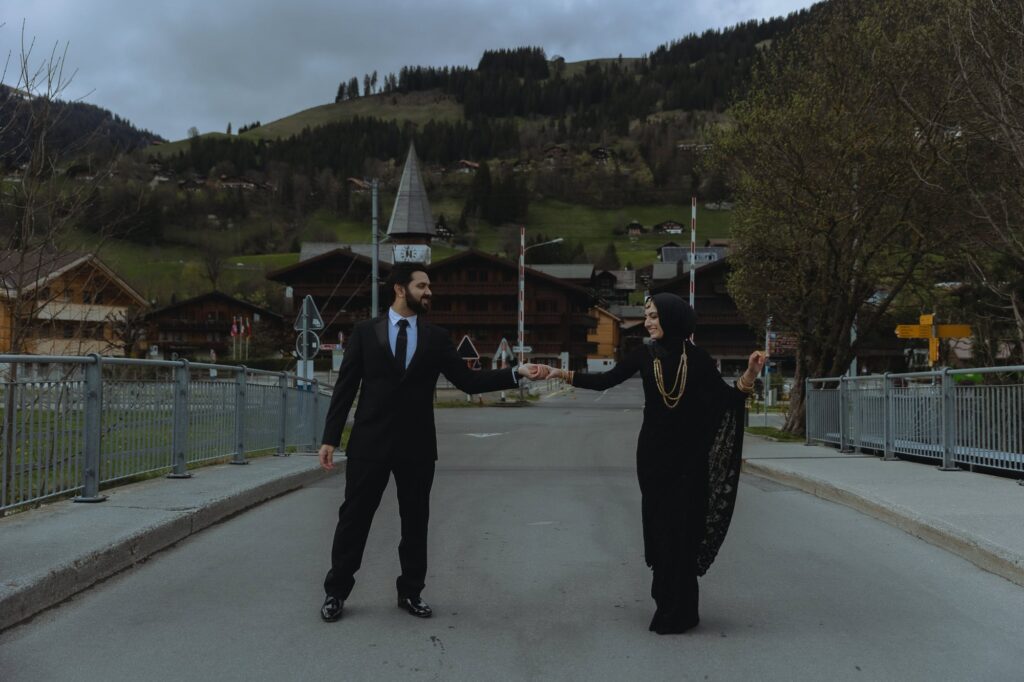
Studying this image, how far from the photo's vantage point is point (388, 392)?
17.4ft

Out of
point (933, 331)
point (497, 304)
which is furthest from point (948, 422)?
point (497, 304)

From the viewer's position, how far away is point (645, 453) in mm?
5285

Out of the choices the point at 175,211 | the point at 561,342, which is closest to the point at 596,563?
the point at 561,342

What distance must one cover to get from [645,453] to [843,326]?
19683 millimetres

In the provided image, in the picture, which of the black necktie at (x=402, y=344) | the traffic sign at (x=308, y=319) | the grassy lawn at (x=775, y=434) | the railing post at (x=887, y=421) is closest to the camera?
the black necktie at (x=402, y=344)

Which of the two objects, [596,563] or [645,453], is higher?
[645,453]

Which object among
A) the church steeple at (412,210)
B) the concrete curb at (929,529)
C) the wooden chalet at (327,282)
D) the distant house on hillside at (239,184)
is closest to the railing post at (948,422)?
the concrete curb at (929,529)

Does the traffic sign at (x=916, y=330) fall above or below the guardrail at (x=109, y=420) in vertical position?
above

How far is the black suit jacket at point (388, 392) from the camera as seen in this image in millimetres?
5289

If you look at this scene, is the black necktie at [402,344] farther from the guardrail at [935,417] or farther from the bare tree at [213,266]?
the bare tree at [213,266]

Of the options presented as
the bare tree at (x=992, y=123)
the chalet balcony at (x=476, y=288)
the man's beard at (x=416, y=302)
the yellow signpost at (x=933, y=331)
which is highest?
the chalet balcony at (x=476, y=288)

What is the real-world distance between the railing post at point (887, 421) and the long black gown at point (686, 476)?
402 inches

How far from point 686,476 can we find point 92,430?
5389 mm

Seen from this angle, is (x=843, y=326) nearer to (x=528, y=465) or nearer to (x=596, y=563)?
(x=528, y=465)
